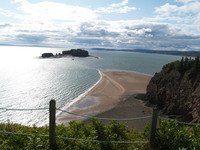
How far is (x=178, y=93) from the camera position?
23.9 meters

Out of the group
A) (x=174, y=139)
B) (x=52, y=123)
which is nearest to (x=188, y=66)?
(x=174, y=139)

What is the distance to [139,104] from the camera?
3022 centimetres

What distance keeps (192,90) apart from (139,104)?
11059mm

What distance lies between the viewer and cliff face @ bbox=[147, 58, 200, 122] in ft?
65.8

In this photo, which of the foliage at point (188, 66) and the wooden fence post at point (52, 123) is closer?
the wooden fence post at point (52, 123)

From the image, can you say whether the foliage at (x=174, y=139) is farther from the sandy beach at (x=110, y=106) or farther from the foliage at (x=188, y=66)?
the foliage at (x=188, y=66)

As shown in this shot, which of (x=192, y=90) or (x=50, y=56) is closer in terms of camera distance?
(x=192, y=90)

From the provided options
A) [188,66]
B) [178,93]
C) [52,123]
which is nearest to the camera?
[52,123]

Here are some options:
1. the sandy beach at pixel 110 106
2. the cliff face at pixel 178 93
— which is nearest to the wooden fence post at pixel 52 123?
the sandy beach at pixel 110 106

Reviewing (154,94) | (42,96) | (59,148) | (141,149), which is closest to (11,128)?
(59,148)

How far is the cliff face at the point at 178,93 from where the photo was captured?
20.0 m

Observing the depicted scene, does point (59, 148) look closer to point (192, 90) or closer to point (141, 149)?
point (141, 149)

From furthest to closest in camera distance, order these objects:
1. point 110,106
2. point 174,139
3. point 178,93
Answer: point 110,106, point 178,93, point 174,139

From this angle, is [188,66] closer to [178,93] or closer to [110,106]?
[178,93]
